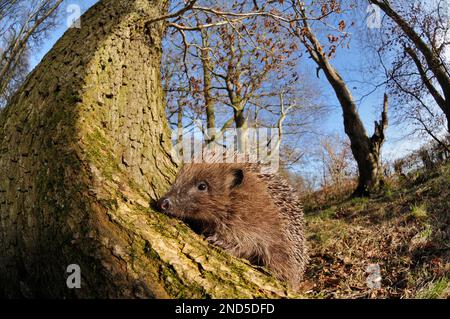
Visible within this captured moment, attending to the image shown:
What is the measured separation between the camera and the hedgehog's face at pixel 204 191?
3.53 meters

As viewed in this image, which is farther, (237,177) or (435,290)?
(435,290)

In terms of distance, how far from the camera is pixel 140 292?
2.13 meters

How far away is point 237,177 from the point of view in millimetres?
4031

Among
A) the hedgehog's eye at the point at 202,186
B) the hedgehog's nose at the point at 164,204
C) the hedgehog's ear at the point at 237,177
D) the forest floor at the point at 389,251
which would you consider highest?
the hedgehog's ear at the point at 237,177

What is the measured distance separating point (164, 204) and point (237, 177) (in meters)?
1.12

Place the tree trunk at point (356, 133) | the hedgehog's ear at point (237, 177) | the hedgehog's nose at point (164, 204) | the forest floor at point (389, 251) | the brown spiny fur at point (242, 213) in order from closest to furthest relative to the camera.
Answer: the hedgehog's nose at point (164, 204)
the brown spiny fur at point (242, 213)
the hedgehog's ear at point (237, 177)
the forest floor at point (389, 251)
the tree trunk at point (356, 133)

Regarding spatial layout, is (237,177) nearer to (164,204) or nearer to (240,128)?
(164,204)

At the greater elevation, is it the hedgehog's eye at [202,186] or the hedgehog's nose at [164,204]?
the hedgehog's eye at [202,186]

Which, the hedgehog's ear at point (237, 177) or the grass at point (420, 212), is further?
the grass at point (420, 212)

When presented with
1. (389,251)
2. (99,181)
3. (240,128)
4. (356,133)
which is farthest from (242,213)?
(240,128)

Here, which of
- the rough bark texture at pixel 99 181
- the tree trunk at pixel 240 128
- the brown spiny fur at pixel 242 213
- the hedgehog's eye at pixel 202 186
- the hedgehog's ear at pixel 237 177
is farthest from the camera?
the tree trunk at pixel 240 128

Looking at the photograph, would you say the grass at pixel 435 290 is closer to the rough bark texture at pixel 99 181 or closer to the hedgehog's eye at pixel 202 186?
the rough bark texture at pixel 99 181

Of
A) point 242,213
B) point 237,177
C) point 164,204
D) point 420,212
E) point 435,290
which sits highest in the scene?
point 237,177

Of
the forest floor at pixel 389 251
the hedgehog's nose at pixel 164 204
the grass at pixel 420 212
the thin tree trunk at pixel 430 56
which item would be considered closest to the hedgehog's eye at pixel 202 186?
the hedgehog's nose at pixel 164 204
